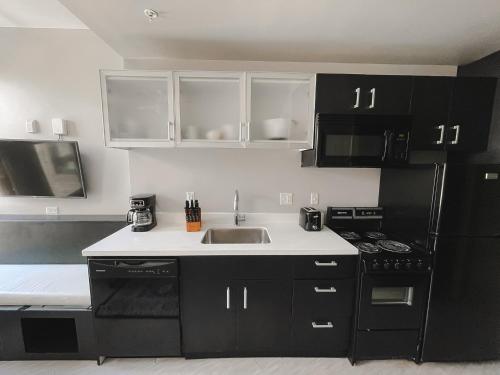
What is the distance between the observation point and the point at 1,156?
6.15ft

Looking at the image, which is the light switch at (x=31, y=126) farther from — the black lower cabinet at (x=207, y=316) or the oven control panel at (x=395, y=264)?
the oven control panel at (x=395, y=264)

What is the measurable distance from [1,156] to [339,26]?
9.85 feet

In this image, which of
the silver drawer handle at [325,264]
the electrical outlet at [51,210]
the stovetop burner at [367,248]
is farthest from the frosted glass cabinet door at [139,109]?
the stovetop burner at [367,248]

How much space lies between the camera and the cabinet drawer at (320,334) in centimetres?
150

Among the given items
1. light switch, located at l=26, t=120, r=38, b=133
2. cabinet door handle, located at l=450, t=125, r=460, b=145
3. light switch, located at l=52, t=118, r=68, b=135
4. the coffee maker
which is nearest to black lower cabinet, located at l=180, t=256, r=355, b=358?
the coffee maker

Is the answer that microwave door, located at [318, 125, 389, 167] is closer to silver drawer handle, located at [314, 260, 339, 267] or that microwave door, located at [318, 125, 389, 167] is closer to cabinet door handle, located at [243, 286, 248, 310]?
silver drawer handle, located at [314, 260, 339, 267]

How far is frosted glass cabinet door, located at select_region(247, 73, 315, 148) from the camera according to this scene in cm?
160

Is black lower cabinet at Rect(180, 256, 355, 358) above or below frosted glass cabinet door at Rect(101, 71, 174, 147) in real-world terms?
below

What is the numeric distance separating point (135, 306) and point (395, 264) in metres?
1.83

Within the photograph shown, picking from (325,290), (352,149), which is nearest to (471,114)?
(352,149)

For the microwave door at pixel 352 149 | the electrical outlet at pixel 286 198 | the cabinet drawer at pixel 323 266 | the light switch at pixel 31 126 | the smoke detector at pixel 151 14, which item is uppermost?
the smoke detector at pixel 151 14

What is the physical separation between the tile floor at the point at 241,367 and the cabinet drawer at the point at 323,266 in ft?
2.25

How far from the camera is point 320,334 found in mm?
1510

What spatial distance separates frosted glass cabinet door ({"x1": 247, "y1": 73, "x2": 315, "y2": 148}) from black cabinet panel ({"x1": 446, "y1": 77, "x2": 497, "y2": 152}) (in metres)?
1.12
